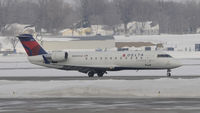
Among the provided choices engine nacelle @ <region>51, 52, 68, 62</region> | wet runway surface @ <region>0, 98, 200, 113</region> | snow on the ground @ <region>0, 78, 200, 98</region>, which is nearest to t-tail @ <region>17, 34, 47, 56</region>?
engine nacelle @ <region>51, 52, 68, 62</region>

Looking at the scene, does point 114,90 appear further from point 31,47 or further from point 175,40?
point 175,40

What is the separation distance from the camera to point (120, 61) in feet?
168

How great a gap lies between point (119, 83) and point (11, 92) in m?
6.88

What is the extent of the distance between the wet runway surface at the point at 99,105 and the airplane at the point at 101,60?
17840mm

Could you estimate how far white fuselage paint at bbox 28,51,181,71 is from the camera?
1986 inches

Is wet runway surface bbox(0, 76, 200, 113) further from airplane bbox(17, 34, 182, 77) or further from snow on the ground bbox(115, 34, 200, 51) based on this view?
snow on the ground bbox(115, 34, 200, 51)

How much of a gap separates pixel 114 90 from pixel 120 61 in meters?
15.7

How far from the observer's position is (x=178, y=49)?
395 ft

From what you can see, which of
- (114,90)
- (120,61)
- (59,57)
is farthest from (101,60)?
(114,90)

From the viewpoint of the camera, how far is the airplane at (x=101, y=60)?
50.5 m

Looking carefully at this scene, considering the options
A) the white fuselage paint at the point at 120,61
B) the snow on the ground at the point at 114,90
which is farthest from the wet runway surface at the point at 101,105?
the white fuselage paint at the point at 120,61

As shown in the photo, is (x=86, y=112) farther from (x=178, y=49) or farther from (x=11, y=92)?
(x=178, y=49)

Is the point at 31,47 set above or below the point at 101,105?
above

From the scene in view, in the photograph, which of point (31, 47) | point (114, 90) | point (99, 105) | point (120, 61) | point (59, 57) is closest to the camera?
point (99, 105)
